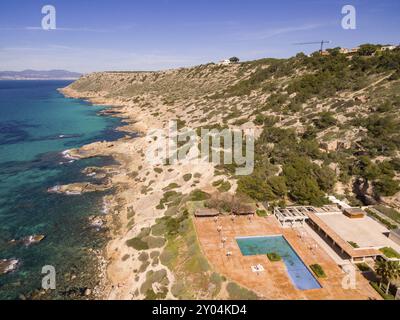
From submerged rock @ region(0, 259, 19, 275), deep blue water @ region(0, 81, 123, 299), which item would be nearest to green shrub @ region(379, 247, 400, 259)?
deep blue water @ region(0, 81, 123, 299)

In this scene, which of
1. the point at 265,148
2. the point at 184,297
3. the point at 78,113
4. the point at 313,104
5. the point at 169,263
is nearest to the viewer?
the point at 184,297

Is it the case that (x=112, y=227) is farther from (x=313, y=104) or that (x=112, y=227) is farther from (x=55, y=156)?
(x=313, y=104)

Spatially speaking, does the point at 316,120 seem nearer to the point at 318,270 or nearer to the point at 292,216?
the point at 292,216

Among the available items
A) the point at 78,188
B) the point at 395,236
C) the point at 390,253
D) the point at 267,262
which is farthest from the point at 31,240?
the point at 395,236

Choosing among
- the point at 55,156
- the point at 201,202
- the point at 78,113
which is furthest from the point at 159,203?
the point at 78,113

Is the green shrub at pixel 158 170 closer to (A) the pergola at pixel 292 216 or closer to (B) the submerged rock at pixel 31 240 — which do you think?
(B) the submerged rock at pixel 31 240

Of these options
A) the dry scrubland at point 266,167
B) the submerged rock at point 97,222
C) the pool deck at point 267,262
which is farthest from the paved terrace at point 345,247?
the submerged rock at point 97,222
